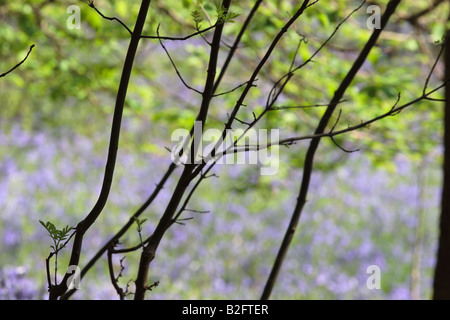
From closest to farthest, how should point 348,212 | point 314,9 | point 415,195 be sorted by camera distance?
point 314,9, point 348,212, point 415,195

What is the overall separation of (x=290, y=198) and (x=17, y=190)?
7.75 ft

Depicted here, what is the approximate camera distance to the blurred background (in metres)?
2.65

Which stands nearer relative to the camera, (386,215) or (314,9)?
(314,9)

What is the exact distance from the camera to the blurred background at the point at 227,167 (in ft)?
8.70

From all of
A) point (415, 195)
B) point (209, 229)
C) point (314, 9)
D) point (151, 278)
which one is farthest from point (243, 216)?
point (314, 9)

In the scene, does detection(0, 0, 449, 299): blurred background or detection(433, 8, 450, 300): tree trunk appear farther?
detection(0, 0, 449, 299): blurred background

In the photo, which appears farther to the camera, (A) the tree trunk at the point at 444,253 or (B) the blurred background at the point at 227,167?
(B) the blurred background at the point at 227,167

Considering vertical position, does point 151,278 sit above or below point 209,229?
below

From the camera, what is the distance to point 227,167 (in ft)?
17.9

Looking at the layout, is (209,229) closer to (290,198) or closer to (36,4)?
(290,198)

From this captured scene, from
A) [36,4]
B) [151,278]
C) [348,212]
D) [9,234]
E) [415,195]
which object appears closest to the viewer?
[36,4]

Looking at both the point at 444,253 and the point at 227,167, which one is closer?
the point at 444,253

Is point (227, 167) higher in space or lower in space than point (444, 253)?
higher

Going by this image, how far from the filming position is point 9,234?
172 inches
